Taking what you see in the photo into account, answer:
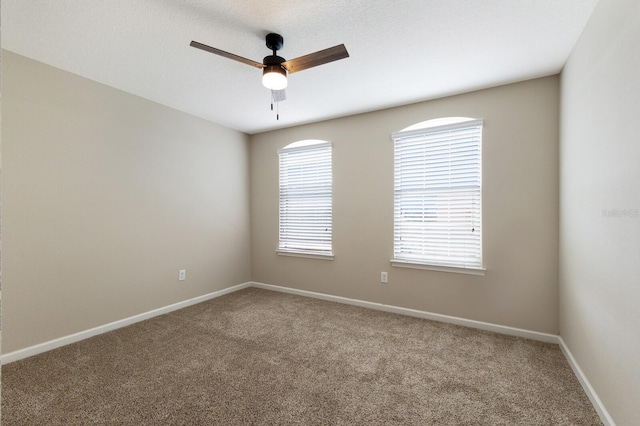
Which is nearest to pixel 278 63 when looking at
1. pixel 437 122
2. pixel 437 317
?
pixel 437 122

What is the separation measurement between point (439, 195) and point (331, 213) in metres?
1.40

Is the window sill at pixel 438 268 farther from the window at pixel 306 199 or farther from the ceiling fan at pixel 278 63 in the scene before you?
the ceiling fan at pixel 278 63

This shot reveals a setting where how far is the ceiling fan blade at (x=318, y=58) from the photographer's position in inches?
84.4

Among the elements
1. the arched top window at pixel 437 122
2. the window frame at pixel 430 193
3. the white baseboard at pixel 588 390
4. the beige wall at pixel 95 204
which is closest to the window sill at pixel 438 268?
A: the window frame at pixel 430 193

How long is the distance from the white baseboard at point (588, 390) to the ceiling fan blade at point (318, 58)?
280cm

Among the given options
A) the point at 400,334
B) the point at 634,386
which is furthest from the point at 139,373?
the point at 634,386

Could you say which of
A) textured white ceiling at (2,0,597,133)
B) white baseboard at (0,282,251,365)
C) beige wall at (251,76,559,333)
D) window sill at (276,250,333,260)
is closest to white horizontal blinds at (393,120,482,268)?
beige wall at (251,76,559,333)

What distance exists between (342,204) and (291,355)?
2026 mm

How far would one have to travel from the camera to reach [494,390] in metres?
2.31

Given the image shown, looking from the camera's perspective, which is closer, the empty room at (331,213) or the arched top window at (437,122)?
the empty room at (331,213)

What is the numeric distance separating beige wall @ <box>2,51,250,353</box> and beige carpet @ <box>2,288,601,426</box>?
0.47m

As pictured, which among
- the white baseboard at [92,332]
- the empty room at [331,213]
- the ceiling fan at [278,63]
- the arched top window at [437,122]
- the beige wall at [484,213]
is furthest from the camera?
the arched top window at [437,122]

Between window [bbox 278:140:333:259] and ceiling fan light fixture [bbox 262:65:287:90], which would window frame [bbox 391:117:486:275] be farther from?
ceiling fan light fixture [bbox 262:65:287:90]

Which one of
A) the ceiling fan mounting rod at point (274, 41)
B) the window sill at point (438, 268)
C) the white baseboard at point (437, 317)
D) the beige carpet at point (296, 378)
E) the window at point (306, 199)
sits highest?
the ceiling fan mounting rod at point (274, 41)
